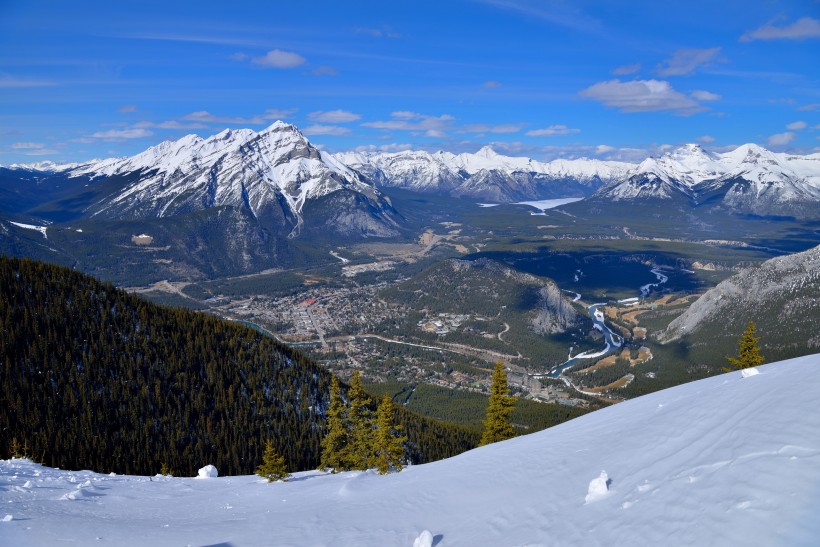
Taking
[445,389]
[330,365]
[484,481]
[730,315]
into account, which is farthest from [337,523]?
[730,315]

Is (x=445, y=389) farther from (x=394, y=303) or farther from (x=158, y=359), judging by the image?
(x=394, y=303)

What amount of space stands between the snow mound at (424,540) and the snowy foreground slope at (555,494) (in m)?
0.41

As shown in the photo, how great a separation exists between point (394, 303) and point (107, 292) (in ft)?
449

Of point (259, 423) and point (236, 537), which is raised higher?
point (236, 537)

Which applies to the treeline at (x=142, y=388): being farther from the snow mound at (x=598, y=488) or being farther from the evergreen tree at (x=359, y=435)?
the snow mound at (x=598, y=488)

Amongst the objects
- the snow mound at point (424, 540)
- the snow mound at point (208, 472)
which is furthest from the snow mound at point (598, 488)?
the snow mound at point (208, 472)

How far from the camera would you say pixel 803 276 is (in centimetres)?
13575

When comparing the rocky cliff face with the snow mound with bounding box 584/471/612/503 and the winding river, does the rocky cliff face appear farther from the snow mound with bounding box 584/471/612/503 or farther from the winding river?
the snow mound with bounding box 584/471/612/503

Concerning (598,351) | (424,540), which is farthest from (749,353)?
(598,351)

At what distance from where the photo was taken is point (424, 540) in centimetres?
1339

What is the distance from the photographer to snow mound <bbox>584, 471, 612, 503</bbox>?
12.7 metres

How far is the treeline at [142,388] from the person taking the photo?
47125mm

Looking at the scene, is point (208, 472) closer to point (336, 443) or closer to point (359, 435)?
point (336, 443)

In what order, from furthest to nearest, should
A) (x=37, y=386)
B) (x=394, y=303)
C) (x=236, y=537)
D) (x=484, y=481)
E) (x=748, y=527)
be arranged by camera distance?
(x=394, y=303) < (x=37, y=386) < (x=484, y=481) < (x=236, y=537) < (x=748, y=527)
